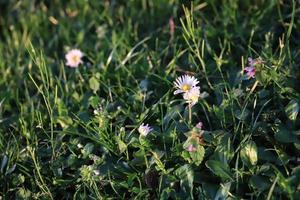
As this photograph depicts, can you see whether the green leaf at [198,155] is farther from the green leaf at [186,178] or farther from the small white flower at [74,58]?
the small white flower at [74,58]

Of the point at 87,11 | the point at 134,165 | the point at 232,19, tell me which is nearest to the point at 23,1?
the point at 87,11

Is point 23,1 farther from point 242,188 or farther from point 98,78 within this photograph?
point 242,188

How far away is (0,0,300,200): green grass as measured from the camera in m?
1.48

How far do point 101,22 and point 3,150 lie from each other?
0.82 meters

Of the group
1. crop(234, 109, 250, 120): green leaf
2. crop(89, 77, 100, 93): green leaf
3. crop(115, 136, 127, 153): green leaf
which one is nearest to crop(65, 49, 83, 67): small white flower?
crop(89, 77, 100, 93): green leaf

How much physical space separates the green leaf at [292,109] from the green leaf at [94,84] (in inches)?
25.5

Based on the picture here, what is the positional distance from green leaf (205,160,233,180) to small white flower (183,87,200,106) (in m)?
0.20

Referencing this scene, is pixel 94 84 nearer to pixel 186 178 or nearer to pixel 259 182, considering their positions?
pixel 186 178

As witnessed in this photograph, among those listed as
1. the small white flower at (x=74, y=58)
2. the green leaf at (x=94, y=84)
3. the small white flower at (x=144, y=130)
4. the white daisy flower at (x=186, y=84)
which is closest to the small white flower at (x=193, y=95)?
the white daisy flower at (x=186, y=84)

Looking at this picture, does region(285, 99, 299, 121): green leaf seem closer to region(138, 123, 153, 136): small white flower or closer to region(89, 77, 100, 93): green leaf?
region(138, 123, 153, 136): small white flower

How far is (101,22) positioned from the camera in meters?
2.31

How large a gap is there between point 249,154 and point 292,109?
191 mm

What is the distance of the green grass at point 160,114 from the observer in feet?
4.87

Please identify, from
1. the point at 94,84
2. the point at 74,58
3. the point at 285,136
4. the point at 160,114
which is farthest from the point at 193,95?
the point at 74,58
